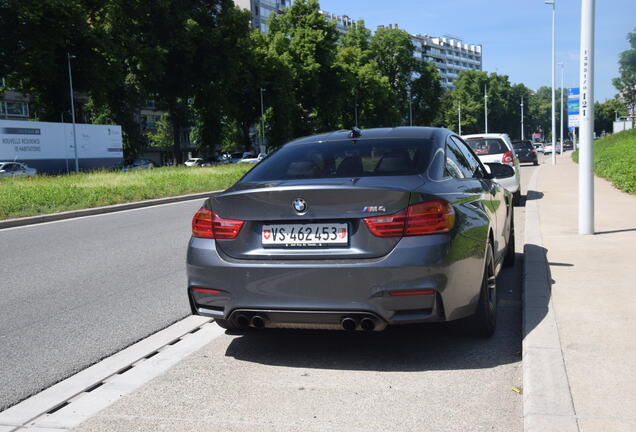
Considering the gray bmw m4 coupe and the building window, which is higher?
the building window

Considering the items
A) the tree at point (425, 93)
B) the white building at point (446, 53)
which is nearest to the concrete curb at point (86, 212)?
the tree at point (425, 93)

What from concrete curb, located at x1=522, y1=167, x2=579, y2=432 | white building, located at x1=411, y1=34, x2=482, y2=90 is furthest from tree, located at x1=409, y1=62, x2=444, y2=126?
concrete curb, located at x1=522, y1=167, x2=579, y2=432

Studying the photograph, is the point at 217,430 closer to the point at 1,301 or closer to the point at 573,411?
the point at 573,411

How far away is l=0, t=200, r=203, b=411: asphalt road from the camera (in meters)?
4.73

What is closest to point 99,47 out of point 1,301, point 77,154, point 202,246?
point 77,154

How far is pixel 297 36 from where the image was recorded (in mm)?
66938

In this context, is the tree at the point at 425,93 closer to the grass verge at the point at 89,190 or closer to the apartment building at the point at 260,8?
the apartment building at the point at 260,8

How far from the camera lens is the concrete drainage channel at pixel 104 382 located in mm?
3641

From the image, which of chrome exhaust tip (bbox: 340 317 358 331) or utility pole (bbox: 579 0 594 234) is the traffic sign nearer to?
utility pole (bbox: 579 0 594 234)

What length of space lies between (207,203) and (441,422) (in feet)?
6.63

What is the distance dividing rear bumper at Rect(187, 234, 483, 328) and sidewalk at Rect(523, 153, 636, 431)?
24.7 inches

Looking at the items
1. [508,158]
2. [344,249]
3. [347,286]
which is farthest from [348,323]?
[508,158]

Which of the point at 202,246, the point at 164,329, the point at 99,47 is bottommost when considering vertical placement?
the point at 164,329

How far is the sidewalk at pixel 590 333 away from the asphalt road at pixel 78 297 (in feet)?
9.41
